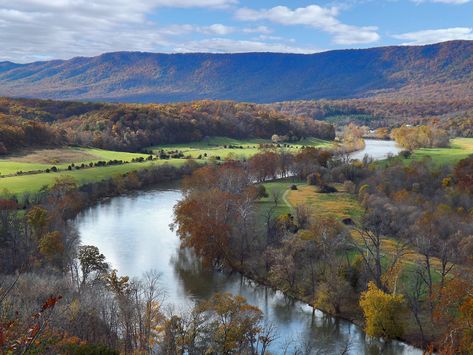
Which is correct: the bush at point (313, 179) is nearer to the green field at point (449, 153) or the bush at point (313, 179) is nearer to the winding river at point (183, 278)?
the green field at point (449, 153)

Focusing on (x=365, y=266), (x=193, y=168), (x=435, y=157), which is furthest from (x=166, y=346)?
(x=435, y=157)

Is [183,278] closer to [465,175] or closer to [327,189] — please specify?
[327,189]

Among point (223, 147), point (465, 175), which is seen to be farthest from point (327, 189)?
point (223, 147)

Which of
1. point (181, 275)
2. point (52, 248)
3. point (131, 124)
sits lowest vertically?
point (181, 275)

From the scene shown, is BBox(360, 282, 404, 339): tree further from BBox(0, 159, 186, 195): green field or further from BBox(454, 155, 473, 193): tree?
BBox(0, 159, 186, 195): green field

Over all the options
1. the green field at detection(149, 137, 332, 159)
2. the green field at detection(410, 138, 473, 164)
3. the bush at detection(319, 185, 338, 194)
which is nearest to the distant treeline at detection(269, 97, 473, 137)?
the green field at detection(410, 138, 473, 164)

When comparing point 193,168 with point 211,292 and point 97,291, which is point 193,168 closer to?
point 211,292
